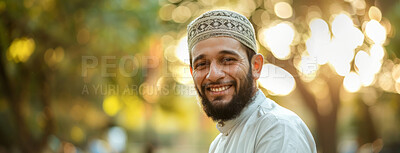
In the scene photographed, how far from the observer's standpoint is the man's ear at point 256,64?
2.68 m

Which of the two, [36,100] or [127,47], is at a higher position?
[127,47]

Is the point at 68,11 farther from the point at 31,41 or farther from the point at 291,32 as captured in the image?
the point at 291,32

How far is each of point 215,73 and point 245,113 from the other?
296 mm

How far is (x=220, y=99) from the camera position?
254 cm

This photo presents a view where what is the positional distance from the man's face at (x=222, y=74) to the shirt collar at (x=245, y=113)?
0.09 ft

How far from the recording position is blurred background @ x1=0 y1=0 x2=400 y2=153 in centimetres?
922

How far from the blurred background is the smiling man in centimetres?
636

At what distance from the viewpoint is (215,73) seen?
2453mm

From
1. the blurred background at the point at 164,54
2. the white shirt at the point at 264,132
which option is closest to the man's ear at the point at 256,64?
the white shirt at the point at 264,132

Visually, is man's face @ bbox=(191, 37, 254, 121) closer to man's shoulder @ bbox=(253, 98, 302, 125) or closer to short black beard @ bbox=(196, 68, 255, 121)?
short black beard @ bbox=(196, 68, 255, 121)

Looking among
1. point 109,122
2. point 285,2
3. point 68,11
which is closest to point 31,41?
point 68,11

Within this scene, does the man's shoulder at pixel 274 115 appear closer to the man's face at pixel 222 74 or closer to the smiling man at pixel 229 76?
the smiling man at pixel 229 76

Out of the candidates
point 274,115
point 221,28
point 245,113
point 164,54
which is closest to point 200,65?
point 221,28

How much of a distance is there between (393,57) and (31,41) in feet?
28.1
